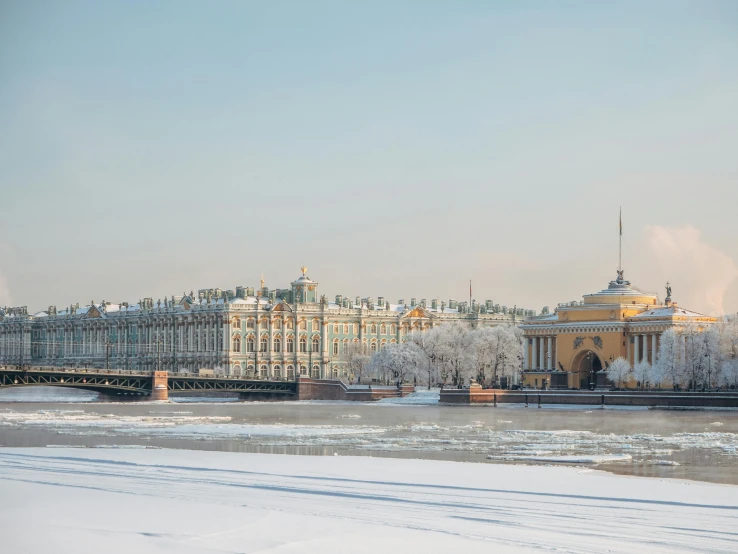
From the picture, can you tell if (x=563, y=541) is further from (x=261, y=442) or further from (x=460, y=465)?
(x=261, y=442)

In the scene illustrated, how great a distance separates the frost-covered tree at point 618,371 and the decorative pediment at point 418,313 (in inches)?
1748

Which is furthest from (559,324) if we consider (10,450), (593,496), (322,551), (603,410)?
(322,551)

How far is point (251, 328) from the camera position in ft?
404

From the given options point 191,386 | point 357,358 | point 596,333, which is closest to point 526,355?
point 596,333

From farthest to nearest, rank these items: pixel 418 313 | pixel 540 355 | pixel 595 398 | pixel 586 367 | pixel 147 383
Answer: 1. pixel 418 313
2. pixel 540 355
3. pixel 586 367
4. pixel 147 383
5. pixel 595 398

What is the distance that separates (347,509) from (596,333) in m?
75.3

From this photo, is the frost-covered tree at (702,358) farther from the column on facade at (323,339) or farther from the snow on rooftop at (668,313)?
the column on facade at (323,339)

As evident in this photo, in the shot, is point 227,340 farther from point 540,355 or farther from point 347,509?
point 347,509

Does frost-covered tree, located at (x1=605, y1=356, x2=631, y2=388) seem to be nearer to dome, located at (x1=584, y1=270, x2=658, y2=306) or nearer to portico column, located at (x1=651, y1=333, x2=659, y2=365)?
portico column, located at (x1=651, y1=333, x2=659, y2=365)

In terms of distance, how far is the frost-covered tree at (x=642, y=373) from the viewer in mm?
84438

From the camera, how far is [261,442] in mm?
35875

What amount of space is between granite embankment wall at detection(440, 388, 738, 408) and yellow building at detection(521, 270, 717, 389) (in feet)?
26.3

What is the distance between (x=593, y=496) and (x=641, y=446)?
14894 mm

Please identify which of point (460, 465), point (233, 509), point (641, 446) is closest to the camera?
point (233, 509)
